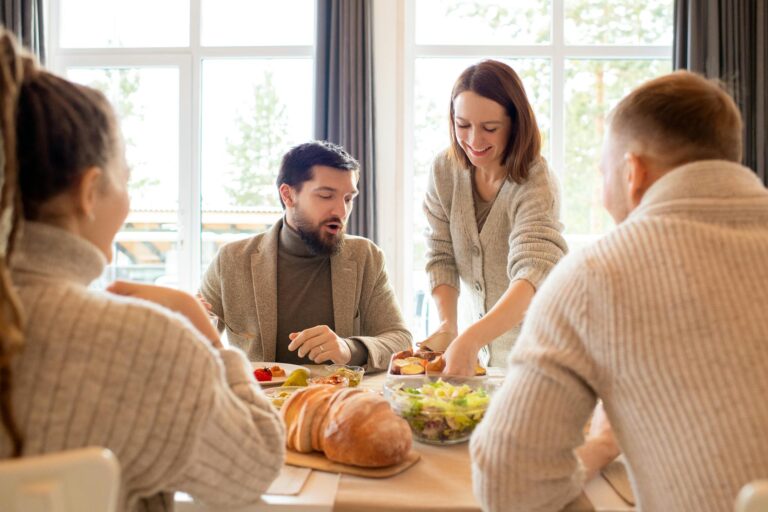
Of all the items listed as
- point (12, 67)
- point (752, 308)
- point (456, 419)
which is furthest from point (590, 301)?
point (12, 67)

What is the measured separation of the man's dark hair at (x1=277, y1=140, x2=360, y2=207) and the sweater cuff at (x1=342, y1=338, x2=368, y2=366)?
0.71 meters

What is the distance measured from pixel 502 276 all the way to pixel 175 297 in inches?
57.5

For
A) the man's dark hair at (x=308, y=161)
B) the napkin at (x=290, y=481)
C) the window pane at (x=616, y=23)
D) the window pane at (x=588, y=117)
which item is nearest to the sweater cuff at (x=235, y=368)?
the napkin at (x=290, y=481)

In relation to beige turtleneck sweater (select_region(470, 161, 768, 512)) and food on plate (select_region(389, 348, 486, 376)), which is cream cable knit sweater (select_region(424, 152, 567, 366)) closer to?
food on plate (select_region(389, 348, 486, 376))

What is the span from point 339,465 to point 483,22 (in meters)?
4.23

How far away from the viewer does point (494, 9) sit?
503 centimetres

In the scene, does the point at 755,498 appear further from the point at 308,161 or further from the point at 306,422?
the point at 308,161

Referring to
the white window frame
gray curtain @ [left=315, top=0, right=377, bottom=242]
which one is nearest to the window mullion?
the white window frame

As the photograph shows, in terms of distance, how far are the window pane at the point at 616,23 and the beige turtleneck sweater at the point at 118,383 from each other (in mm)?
4550

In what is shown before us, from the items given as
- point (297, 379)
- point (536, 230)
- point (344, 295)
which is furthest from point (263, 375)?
point (536, 230)

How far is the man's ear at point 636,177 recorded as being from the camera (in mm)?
1191

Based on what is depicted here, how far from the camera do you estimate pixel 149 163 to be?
17.1ft

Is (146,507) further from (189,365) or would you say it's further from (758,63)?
(758,63)

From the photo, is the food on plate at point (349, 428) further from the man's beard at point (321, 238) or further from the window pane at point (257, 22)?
the window pane at point (257, 22)
